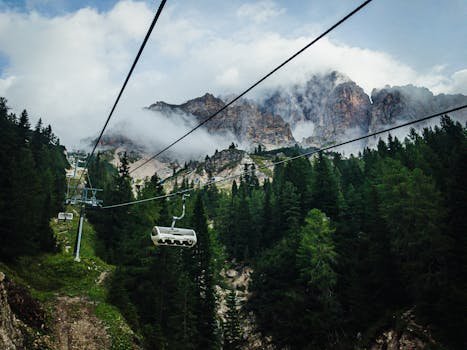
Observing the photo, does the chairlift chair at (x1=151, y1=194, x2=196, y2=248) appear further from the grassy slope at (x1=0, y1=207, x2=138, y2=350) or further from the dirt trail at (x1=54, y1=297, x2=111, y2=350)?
the grassy slope at (x1=0, y1=207, x2=138, y2=350)

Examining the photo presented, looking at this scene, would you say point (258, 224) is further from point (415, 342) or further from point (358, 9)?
point (358, 9)

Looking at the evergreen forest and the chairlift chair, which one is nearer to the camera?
the chairlift chair

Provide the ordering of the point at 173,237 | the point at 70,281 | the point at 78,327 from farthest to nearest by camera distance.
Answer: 1. the point at 70,281
2. the point at 78,327
3. the point at 173,237

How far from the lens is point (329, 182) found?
173ft

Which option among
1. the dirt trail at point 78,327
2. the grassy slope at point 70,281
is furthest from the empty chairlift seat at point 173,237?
the grassy slope at point 70,281

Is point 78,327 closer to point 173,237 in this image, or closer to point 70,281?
point 70,281

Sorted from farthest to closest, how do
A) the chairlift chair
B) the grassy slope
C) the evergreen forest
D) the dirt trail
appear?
1. the evergreen forest
2. the grassy slope
3. the dirt trail
4. the chairlift chair

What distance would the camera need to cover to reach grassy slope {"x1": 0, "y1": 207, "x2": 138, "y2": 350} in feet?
73.8

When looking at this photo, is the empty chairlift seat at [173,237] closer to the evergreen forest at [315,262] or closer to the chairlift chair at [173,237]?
the chairlift chair at [173,237]

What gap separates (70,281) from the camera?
90.7 feet

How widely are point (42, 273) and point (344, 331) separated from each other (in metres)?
27.4

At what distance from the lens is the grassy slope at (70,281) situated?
22.5 meters

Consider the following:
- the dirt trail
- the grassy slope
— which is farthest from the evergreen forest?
the dirt trail

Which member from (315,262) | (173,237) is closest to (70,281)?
(173,237)
